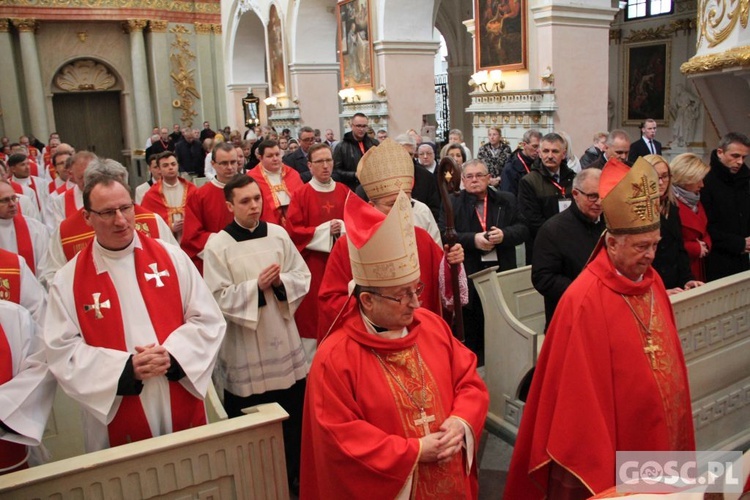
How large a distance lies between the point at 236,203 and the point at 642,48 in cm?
1650

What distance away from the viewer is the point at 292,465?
3.76 m

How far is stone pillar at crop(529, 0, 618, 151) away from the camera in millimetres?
9539

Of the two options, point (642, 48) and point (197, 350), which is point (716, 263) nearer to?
point (197, 350)

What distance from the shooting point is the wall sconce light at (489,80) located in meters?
10.5

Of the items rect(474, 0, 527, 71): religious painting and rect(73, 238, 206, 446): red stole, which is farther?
rect(474, 0, 527, 71): religious painting

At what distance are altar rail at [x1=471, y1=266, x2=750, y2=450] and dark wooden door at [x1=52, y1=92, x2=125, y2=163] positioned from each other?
20.9 metres

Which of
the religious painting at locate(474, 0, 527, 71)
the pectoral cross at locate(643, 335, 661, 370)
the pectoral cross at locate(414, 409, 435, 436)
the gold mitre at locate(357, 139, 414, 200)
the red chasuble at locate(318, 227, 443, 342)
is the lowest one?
the pectoral cross at locate(414, 409, 435, 436)

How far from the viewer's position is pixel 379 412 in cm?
224

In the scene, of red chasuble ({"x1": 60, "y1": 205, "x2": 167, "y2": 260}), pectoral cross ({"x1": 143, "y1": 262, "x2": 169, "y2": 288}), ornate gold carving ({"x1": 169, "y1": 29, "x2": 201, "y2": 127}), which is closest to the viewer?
pectoral cross ({"x1": 143, "y1": 262, "x2": 169, "y2": 288})

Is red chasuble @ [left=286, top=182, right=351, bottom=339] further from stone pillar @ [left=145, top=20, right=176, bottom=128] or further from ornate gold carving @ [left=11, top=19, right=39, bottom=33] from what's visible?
ornate gold carving @ [left=11, top=19, right=39, bottom=33]

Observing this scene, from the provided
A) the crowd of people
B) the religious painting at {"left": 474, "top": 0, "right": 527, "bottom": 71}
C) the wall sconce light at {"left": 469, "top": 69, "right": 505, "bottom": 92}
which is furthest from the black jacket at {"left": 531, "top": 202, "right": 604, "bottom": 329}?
the wall sconce light at {"left": 469, "top": 69, "right": 505, "bottom": 92}

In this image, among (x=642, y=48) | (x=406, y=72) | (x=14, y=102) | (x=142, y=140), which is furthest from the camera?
(x=142, y=140)

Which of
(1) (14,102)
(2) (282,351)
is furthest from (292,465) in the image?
(1) (14,102)

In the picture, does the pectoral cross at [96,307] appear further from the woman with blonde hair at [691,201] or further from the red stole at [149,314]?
the woman with blonde hair at [691,201]
